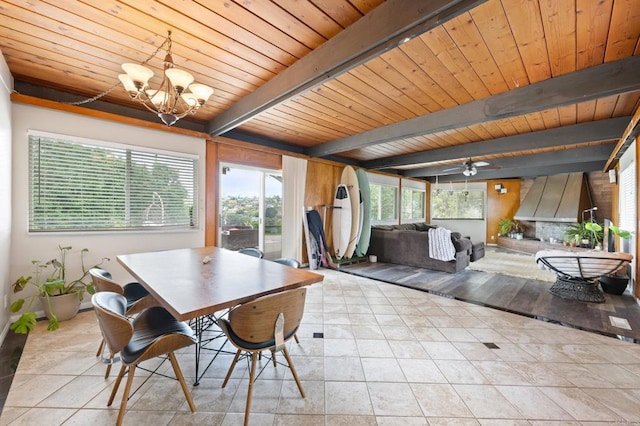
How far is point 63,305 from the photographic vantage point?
2748 mm

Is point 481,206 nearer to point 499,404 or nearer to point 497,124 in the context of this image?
point 497,124

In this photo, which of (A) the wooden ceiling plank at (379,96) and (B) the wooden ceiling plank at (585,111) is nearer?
(A) the wooden ceiling plank at (379,96)

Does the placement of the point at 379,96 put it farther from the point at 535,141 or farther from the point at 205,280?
the point at 535,141

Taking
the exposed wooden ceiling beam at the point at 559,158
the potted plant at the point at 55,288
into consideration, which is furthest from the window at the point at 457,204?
the potted plant at the point at 55,288

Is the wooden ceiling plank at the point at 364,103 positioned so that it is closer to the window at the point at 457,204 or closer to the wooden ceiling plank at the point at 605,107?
the wooden ceiling plank at the point at 605,107

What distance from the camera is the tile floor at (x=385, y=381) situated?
60.0 inches

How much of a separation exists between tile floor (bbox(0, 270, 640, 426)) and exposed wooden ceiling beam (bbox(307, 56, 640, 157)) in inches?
89.7

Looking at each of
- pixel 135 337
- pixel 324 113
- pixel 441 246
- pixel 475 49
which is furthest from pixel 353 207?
pixel 135 337

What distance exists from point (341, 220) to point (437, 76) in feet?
12.0

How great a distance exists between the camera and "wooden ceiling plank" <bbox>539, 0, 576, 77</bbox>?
1.61 m

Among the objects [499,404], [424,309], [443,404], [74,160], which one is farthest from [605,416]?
[74,160]

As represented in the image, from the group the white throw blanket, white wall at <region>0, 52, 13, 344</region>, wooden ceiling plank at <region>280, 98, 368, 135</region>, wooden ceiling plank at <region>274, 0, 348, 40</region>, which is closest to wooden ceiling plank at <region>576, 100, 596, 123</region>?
the white throw blanket

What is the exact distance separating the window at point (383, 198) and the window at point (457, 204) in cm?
246

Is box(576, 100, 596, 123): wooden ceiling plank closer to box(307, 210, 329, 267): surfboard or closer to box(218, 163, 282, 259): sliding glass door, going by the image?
box(307, 210, 329, 267): surfboard
